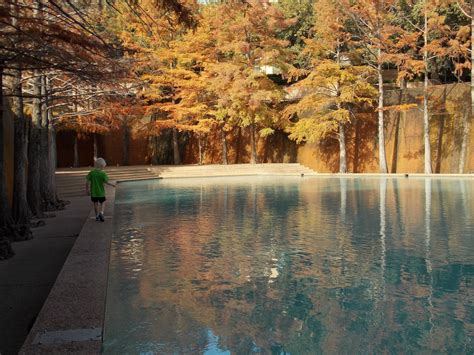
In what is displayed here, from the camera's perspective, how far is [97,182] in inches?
417

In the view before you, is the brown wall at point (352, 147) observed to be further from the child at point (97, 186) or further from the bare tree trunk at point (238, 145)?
the child at point (97, 186)

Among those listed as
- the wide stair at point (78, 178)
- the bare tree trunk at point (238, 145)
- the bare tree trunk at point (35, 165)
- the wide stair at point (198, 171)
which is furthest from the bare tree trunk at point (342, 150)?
the bare tree trunk at point (35, 165)

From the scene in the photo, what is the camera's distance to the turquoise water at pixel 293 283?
15.0 ft

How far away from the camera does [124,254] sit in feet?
26.5

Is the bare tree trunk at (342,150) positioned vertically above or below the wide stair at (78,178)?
above

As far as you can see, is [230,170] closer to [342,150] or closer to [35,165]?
[342,150]

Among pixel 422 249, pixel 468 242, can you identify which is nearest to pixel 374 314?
pixel 422 249

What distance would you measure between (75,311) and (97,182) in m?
6.44

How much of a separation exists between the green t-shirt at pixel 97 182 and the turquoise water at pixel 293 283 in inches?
A: 33.4

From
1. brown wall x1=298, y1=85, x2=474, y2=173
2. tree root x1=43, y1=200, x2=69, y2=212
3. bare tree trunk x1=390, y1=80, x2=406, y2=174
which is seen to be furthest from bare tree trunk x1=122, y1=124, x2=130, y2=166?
tree root x1=43, y1=200, x2=69, y2=212

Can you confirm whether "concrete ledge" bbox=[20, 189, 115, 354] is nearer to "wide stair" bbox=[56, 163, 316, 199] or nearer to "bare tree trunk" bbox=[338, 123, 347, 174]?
"wide stair" bbox=[56, 163, 316, 199]

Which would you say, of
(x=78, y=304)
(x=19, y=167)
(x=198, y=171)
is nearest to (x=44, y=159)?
(x=19, y=167)

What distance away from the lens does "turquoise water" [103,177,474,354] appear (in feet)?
15.0

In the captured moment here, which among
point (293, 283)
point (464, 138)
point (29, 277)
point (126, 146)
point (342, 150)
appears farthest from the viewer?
point (126, 146)
